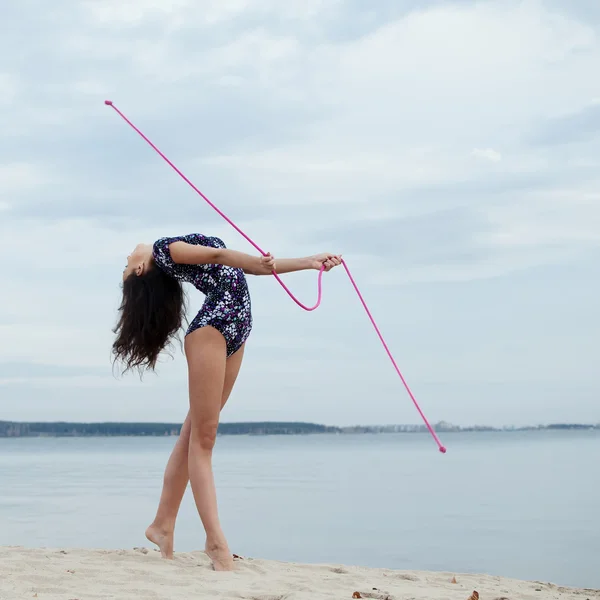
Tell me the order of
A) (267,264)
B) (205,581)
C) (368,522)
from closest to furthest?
(205,581) < (267,264) < (368,522)

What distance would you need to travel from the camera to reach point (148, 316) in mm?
4137

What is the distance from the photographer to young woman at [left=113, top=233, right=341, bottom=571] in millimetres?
3871

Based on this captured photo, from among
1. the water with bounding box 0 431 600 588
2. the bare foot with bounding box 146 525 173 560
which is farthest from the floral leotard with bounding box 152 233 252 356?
the water with bounding box 0 431 600 588

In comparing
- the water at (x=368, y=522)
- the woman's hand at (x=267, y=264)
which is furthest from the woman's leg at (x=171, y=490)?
the water at (x=368, y=522)

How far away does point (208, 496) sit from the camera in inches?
155

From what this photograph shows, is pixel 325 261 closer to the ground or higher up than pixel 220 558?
higher up

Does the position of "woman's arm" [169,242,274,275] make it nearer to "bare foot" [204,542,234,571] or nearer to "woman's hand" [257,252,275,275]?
"woman's hand" [257,252,275,275]

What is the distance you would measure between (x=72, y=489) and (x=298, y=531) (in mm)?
7080

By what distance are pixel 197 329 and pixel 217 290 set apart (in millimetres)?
209

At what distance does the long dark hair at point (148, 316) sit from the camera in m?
4.13

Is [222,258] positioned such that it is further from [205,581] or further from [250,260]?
[205,581]

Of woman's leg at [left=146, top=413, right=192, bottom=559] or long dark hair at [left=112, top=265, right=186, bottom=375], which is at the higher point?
long dark hair at [left=112, top=265, right=186, bottom=375]

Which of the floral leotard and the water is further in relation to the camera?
the water

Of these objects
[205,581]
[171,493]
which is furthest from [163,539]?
[205,581]
